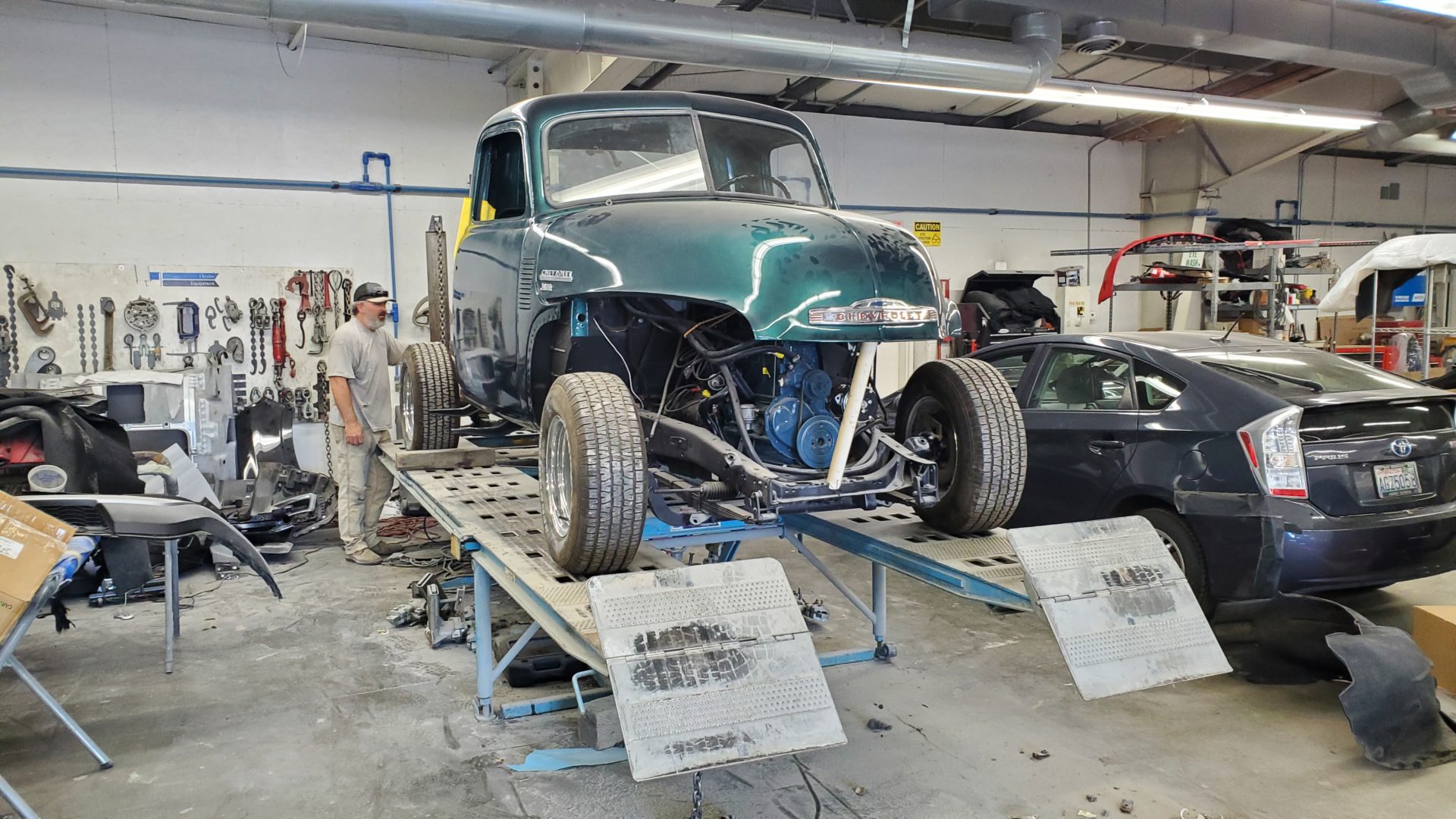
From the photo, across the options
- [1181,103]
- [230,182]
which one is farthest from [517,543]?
[1181,103]

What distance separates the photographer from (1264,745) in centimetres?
354

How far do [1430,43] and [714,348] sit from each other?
33.0 feet

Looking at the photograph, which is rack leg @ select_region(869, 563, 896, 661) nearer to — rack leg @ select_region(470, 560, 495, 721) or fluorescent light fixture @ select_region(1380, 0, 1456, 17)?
rack leg @ select_region(470, 560, 495, 721)

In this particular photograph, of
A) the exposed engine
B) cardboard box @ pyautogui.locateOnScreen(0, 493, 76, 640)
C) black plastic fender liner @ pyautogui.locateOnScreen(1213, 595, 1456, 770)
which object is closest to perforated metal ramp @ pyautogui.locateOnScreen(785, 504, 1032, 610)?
the exposed engine

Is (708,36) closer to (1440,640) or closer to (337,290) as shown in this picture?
(337,290)

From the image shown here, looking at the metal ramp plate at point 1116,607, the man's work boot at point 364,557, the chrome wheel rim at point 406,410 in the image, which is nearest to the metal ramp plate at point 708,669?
the metal ramp plate at point 1116,607

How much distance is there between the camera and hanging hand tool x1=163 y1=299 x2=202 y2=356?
8680 millimetres

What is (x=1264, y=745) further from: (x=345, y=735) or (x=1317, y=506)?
(x=345, y=735)

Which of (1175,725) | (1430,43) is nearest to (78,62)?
(1175,725)

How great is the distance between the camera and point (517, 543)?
3486mm

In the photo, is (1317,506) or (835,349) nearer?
(835,349)

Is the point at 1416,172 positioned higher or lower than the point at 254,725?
higher

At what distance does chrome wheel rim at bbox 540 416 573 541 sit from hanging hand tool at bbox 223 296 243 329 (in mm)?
6885

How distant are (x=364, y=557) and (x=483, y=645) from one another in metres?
3.26
